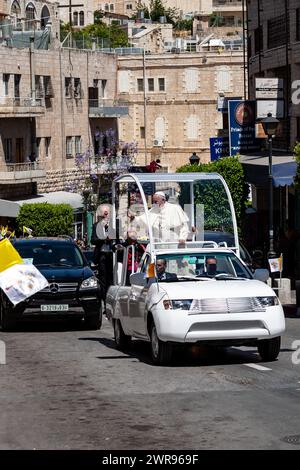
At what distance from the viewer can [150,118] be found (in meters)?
89.5

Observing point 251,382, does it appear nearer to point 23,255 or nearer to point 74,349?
point 74,349

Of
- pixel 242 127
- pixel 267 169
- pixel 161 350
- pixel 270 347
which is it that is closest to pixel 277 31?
pixel 242 127

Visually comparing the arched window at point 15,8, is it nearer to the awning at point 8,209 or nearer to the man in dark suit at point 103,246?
the awning at point 8,209

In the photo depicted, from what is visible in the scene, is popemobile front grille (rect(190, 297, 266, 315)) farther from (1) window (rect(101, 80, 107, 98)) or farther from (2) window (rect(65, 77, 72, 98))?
(1) window (rect(101, 80, 107, 98))

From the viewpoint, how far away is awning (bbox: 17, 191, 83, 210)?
68.8m

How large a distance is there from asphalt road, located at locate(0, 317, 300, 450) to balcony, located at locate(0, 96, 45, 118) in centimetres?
4752

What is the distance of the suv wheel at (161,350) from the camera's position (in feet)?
55.5

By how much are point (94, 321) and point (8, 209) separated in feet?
118

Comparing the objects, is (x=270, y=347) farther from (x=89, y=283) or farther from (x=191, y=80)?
(x=191, y=80)

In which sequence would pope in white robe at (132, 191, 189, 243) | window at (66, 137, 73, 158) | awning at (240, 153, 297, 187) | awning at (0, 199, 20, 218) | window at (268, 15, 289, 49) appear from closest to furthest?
pope in white robe at (132, 191, 189, 243) < awning at (240, 153, 297, 187) < window at (268, 15, 289, 49) < awning at (0, 199, 20, 218) < window at (66, 137, 73, 158)

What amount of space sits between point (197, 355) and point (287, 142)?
27.0m

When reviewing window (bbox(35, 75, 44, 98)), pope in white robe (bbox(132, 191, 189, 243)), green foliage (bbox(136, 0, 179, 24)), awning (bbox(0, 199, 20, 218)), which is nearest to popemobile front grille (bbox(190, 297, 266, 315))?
pope in white robe (bbox(132, 191, 189, 243))

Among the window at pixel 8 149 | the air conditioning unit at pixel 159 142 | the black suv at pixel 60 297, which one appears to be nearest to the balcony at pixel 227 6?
the air conditioning unit at pixel 159 142

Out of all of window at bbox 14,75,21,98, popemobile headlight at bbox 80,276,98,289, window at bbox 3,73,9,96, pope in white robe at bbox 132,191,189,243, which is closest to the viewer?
pope in white robe at bbox 132,191,189,243
